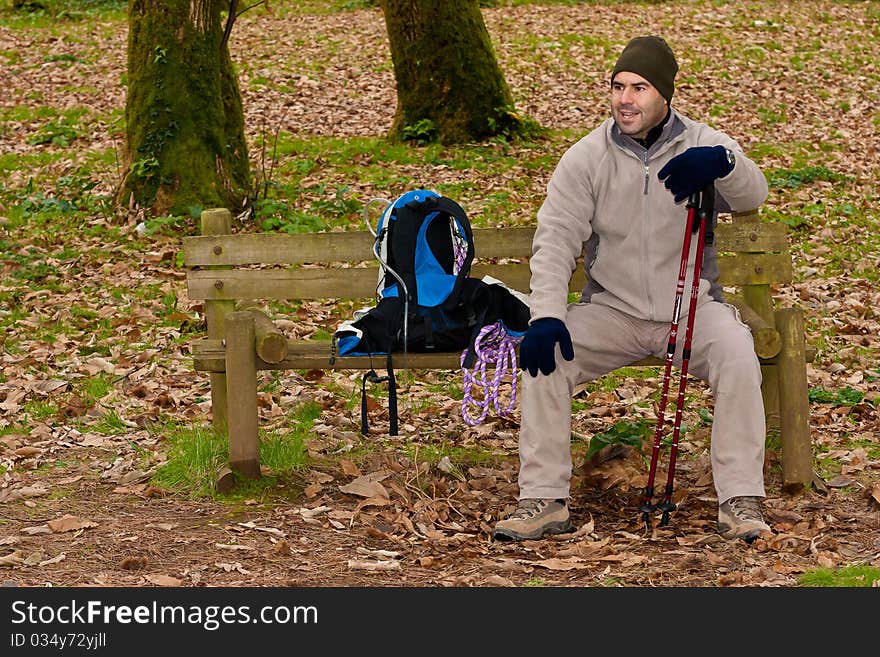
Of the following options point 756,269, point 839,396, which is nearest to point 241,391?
point 756,269

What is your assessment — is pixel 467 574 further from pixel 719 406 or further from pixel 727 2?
pixel 727 2

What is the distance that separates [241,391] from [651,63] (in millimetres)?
2333

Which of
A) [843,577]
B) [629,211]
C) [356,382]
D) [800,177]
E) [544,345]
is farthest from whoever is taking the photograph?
[800,177]

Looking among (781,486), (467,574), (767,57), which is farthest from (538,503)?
(767,57)

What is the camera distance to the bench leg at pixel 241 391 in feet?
17.7

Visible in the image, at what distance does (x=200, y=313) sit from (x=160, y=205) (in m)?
1.83

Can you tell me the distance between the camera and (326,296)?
5.88m

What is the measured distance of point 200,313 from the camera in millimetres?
8328

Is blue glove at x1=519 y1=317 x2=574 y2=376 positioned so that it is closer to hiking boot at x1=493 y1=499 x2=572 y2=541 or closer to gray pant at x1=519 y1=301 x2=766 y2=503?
gray pant at x1=519 y1=301 x2=766 y2=503

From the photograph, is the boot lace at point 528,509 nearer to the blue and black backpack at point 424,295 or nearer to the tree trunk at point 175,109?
the blue and black backpack at point 424,295

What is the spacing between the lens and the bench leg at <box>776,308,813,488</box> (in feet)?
17.5

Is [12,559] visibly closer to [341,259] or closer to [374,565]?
[374,565]

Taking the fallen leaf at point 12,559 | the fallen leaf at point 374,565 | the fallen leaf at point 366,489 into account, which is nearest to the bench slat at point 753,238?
the fallen leaf at point 366,489

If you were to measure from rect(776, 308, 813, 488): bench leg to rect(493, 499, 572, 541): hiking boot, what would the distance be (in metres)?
1.12
